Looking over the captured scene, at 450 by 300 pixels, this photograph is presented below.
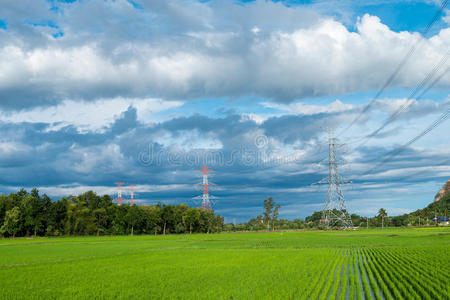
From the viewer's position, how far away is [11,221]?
104 m

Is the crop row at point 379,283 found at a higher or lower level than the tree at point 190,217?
lower

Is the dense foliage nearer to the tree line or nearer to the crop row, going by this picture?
the tree line

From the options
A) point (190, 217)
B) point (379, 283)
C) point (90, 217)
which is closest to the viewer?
point (379, 283)

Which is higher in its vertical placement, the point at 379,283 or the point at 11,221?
the point at 11,221

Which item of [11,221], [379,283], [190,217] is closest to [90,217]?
[11,221]

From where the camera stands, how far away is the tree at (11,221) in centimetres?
10320

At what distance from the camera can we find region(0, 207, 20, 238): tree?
339 feet

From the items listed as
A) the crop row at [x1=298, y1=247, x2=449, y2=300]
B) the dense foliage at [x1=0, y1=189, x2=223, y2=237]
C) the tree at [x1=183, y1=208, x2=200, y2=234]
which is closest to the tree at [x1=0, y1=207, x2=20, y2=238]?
the dense foliage at [x1=0, y1=189, x2=223, y2=237]

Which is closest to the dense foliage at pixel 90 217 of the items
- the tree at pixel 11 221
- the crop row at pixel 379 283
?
the tree at pixel 11 221

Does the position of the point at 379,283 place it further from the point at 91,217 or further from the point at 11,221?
the point at 91,217

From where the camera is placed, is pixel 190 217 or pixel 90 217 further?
pixel 190 217

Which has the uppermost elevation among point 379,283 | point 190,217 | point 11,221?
point 190,217

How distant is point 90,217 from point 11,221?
23.2 metres

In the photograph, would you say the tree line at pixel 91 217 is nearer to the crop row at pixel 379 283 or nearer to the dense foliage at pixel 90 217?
the dense foliage at pixel 90 217
